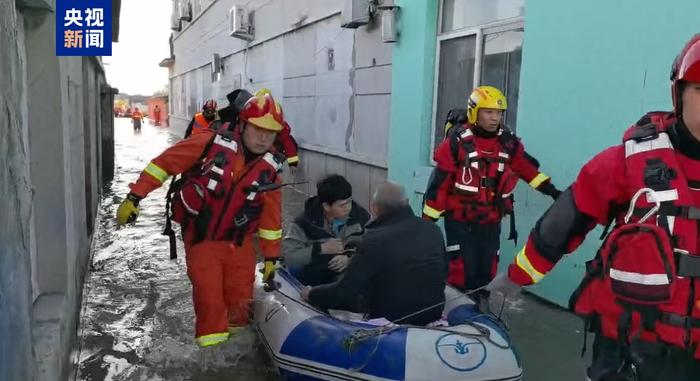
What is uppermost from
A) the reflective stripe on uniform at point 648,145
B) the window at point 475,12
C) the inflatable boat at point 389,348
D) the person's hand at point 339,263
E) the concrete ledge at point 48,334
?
the window at point 475,12

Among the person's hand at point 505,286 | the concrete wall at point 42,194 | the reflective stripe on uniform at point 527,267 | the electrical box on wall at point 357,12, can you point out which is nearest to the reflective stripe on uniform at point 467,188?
the person's hand at point 505,286

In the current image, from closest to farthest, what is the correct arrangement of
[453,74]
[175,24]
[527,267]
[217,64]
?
[527,267]
[453,74]
[217,64]
[175,24]

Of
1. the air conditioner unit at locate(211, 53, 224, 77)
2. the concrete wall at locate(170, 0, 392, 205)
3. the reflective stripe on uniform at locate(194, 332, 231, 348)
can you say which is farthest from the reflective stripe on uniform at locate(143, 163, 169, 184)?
the air conditioner unit at locate(211, 53, 224, 77)

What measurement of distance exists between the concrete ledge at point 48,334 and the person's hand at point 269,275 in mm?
1274

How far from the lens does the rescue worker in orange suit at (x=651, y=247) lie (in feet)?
6.08

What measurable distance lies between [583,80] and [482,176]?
120cm

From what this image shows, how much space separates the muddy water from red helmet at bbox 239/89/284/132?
5.08ft

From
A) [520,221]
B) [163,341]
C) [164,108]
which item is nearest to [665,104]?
[520,221]

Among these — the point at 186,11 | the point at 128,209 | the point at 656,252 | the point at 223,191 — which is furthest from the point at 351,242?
the point at 186,11

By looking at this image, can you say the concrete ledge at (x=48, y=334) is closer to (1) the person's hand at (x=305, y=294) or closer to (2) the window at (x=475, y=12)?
(1) the person's hand at (x=305, y=294)

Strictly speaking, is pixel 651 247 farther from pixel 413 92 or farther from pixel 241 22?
pixel 241 22

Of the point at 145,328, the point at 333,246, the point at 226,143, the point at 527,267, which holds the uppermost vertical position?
the point at 226,143

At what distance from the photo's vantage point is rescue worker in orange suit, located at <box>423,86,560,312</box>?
14.6ft

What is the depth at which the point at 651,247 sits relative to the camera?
1.84 m
